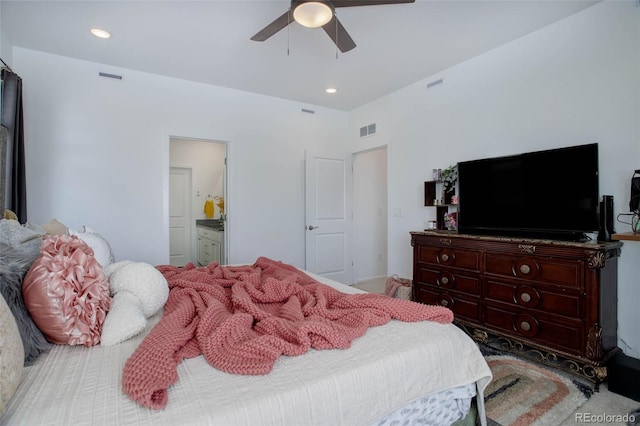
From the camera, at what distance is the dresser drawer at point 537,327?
211 cm

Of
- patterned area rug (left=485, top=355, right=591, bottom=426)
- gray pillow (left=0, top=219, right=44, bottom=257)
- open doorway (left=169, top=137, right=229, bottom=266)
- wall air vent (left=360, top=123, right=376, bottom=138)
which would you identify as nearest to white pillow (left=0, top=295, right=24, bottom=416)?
gray pillow (left=0, top=219, right=44, bottom=257)

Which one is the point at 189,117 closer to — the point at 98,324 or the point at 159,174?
the point at 159,174

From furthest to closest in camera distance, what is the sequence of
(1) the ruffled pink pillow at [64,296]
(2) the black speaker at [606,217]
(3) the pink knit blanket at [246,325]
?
(2) the black speaker at [606,217], (1) the ruffled pink pillow at [64,296], (3) the pink knit blanket at [246,325]

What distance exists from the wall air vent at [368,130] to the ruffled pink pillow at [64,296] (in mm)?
3913

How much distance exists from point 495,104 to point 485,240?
4.63 ft

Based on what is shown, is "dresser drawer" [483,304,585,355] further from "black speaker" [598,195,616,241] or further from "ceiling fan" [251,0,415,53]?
"ceiling fan" [251,0,415,53]

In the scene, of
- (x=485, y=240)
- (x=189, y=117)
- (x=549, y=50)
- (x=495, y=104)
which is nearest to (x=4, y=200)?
(x=189, y=117)

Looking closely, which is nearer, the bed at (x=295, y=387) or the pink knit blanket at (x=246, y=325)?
the bed at (x=295, y=387)

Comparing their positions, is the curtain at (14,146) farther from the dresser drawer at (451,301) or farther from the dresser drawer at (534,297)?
the dresser drawer at (534,297)

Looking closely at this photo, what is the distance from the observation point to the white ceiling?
7.81 feet

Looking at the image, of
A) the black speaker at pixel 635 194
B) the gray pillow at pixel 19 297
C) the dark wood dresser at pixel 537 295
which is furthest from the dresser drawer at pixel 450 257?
the gray pillow at pixel 19 297

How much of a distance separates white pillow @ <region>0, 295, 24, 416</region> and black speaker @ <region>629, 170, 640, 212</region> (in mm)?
3207

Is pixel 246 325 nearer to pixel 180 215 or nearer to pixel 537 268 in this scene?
pixel 537 268

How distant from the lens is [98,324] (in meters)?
1.18
